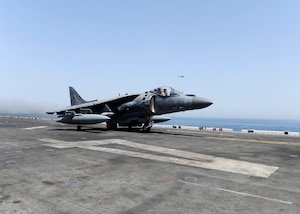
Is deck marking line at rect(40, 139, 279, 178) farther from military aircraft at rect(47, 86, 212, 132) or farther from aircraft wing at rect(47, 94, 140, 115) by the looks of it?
aircraft wing at rect(47, 94, 140, 115)

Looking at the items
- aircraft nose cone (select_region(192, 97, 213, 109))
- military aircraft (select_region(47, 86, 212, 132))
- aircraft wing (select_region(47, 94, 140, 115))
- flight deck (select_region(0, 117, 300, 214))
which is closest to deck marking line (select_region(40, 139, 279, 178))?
flight deck (select_region(0, 117, 300, 214))

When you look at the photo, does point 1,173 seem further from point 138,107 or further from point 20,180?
point 138,107

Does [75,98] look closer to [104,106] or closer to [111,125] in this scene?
[104,106]

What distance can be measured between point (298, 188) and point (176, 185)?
388 cm

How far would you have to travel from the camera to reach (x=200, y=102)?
23.0 meters

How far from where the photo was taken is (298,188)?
7918 millimetres

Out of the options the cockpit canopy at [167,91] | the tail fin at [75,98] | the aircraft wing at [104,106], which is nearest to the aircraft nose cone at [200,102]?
the cockpit canopy at [167,91]

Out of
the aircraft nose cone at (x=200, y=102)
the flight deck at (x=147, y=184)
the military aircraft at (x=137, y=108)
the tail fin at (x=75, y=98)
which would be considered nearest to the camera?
the flight deck at (x=147, y=184)

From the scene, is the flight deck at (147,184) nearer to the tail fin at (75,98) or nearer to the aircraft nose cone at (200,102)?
the aircraft nose cone at (200,102)

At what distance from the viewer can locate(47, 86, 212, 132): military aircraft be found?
80.2 ft

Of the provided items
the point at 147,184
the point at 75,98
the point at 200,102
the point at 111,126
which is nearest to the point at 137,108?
the point at 111,126

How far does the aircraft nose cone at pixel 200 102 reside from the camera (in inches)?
886

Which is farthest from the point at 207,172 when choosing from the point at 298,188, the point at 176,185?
the point at 298,188

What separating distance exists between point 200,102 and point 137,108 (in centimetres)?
783
